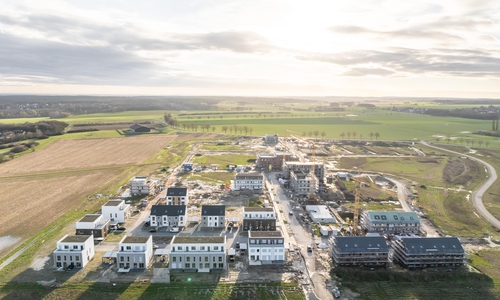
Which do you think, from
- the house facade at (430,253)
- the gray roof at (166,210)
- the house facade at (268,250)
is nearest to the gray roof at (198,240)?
the house facade at (268,250)

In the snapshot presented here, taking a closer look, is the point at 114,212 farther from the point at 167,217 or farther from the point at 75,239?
the point at 75,239

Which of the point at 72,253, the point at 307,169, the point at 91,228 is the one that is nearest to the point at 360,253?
the point at 72,253

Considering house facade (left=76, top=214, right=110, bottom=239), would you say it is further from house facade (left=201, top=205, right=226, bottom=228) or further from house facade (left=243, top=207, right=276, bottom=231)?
house facade (left=243, top=207, right=276, bottom=231)

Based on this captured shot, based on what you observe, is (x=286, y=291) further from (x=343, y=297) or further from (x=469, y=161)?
(x=469, y=161)

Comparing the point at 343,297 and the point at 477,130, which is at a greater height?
the point at 477,130

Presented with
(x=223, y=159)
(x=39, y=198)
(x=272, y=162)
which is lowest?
(x=39, y=198)

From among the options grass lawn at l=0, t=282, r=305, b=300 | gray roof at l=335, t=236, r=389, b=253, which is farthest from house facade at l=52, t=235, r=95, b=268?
gray roof at l=335, t=236, r=389, b=253

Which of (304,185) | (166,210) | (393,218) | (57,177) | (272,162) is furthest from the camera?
(272,162)

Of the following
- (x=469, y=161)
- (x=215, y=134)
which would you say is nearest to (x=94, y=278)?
(x=469, y=161)
